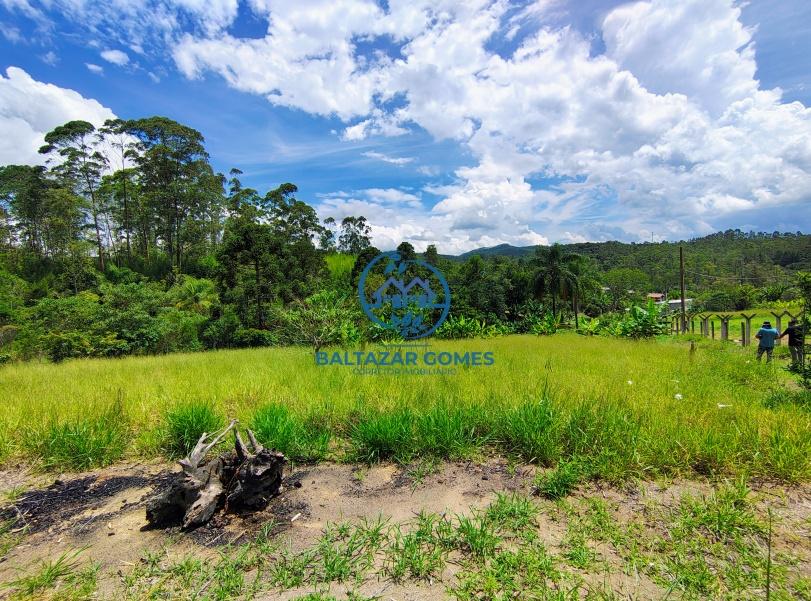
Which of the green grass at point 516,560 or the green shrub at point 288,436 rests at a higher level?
the green shrub at point 288,436

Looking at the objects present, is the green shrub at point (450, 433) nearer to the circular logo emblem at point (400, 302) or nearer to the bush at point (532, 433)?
the bush at point (532, 433)

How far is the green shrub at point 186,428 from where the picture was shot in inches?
147

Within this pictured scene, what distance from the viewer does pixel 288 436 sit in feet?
11.8

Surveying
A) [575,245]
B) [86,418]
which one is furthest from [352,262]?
[575,245]

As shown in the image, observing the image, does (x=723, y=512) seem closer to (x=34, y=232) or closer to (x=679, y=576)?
(x=679, y=576)

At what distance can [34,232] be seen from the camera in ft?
110

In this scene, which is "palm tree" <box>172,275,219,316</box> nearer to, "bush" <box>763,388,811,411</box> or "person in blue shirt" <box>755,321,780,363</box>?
"bush" <box>763,388,811,411</box>

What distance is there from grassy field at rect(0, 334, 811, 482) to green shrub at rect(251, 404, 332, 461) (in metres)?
0.01

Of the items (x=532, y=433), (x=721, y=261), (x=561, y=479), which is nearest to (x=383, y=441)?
(x=532, y=433)

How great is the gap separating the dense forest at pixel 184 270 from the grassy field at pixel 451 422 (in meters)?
5.83

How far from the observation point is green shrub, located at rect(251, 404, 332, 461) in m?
3.53

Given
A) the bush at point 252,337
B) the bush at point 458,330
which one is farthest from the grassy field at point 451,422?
the bush at point 458,330

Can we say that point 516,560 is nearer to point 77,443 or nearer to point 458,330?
point 77,443

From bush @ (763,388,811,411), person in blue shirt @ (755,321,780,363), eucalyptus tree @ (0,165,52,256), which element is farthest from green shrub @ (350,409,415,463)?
eucalyptus tree @ (0,165,52,256)
